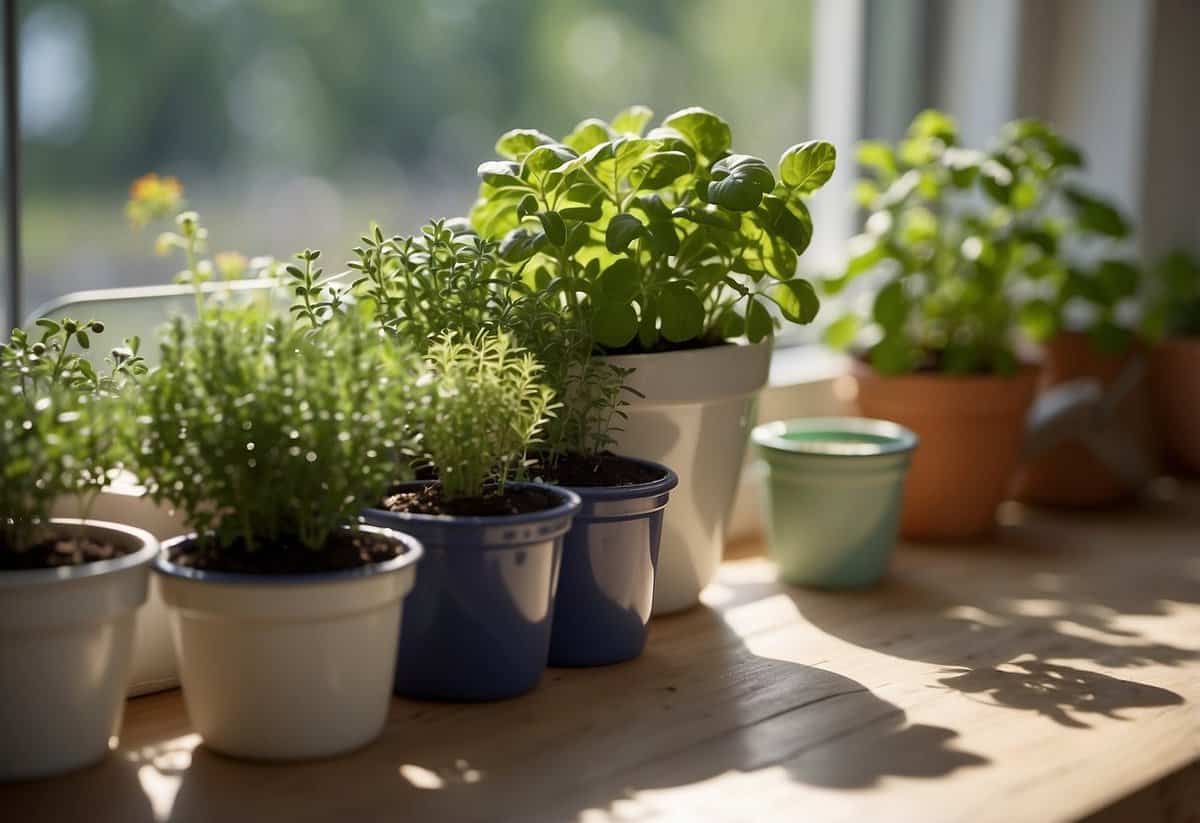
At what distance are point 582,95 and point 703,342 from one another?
7634mm

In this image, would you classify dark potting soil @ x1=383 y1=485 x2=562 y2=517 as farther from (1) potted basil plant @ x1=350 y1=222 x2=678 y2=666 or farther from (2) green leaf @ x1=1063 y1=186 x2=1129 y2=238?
(2) green leaf @ x1=1063 y1=186 x2=1129 y2=238

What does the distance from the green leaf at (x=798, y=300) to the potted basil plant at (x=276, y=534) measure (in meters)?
0.49

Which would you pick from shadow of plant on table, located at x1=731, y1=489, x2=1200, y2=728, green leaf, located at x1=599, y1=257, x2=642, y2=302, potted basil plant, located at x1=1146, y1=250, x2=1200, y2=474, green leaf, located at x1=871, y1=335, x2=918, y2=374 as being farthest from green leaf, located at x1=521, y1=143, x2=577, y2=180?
potted basil plant, located at x1=1146, y1=250, x2=1200, y2=474

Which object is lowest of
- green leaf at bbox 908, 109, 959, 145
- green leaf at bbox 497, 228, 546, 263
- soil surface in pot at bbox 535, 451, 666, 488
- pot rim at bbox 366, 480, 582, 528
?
pot rim at bbox 366, 480, 582, 528

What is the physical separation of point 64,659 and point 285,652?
0.15 meters

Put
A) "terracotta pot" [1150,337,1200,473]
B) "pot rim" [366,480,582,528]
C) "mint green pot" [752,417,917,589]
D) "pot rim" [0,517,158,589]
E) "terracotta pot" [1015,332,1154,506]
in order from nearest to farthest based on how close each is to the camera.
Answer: "pot rim" [0,517,158,589] < "pot rim" [366,480,582,528] < "mint green pot" [752,417,917,589] < "terracotta pot" [1015,332,1154,506] < "terracotta pot" [1150,337,1200,473]

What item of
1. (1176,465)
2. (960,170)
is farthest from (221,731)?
(1176,465)

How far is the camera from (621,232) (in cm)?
112

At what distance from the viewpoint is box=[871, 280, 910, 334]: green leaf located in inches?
65.5

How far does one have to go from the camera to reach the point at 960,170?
1.61m

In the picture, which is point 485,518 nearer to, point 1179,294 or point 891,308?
point 891,308

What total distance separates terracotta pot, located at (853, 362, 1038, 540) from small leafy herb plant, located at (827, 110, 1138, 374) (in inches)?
1.4

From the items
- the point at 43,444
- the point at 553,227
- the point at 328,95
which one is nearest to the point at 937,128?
the point at 553,227

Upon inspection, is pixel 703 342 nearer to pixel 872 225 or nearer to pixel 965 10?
pixel 872 225
